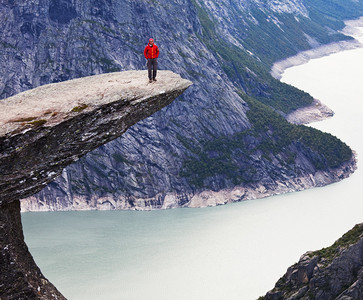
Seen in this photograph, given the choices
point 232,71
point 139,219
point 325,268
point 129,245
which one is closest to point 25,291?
point 325,268

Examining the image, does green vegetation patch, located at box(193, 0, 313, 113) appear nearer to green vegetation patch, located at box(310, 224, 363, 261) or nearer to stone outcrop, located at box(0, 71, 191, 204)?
green vegetation patch, located at box(310, 224, 363, 261)

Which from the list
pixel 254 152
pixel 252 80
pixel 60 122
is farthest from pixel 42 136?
pixel 252 80

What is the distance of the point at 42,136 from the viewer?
28.0 metres

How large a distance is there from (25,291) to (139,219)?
7991 cm

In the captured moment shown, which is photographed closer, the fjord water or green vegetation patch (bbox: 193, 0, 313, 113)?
the fjord water

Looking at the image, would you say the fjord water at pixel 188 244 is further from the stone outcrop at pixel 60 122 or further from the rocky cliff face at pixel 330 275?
the stone outcrop at pixel 60 122

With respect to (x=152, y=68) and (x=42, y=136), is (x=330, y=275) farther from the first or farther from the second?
(x=42, y=136)

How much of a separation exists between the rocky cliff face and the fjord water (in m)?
23.2

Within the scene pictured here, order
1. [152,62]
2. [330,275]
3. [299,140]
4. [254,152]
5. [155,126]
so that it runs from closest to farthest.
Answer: [152,62], [330,275], [155,126], [254,152], [299,140]

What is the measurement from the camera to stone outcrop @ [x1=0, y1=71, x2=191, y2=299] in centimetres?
2767

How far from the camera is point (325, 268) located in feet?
161

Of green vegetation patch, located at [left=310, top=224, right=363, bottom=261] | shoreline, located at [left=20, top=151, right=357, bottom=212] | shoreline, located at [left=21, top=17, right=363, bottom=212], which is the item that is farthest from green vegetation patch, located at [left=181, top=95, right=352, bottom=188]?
green vegetation patch, located at [left=310, top=224, right=363, bottom=261]

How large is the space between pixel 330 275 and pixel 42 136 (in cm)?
3121

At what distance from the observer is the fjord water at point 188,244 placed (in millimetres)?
77125
